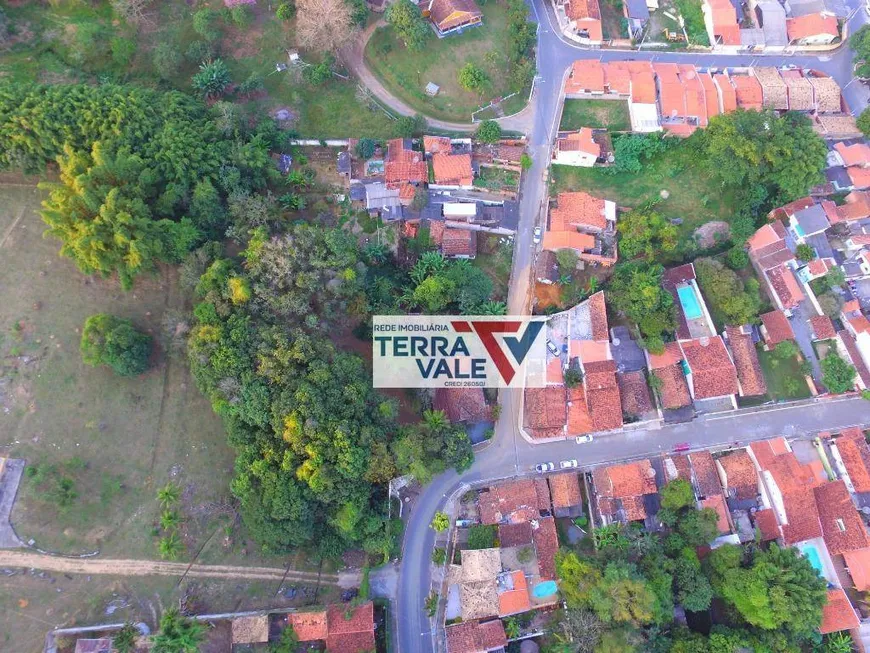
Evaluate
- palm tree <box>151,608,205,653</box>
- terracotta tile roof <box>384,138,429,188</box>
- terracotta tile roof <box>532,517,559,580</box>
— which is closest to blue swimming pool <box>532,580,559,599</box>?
terracotta tile roof <box>532,517,559,580</box>

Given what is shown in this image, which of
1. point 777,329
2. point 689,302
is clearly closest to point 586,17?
point 689,302

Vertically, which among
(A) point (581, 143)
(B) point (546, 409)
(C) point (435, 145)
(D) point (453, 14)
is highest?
(D) point (453, 14)

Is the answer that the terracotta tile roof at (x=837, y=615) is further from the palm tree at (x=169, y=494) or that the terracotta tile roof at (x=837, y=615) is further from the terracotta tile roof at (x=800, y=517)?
the palm tree at (x=169, y=494)

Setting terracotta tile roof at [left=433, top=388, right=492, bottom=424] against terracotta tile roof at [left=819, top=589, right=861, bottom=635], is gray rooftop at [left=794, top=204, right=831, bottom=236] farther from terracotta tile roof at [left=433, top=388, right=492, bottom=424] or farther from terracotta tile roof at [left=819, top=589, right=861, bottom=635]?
terracotta tile roof at [left=433, top=388, right=492, bottom=424]

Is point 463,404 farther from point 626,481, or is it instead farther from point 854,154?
point 854,154

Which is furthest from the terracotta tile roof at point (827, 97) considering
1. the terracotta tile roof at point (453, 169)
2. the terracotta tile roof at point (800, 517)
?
the terracotta tile roof at point (800, 517)

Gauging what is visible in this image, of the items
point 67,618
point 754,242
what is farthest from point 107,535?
point 754,242
